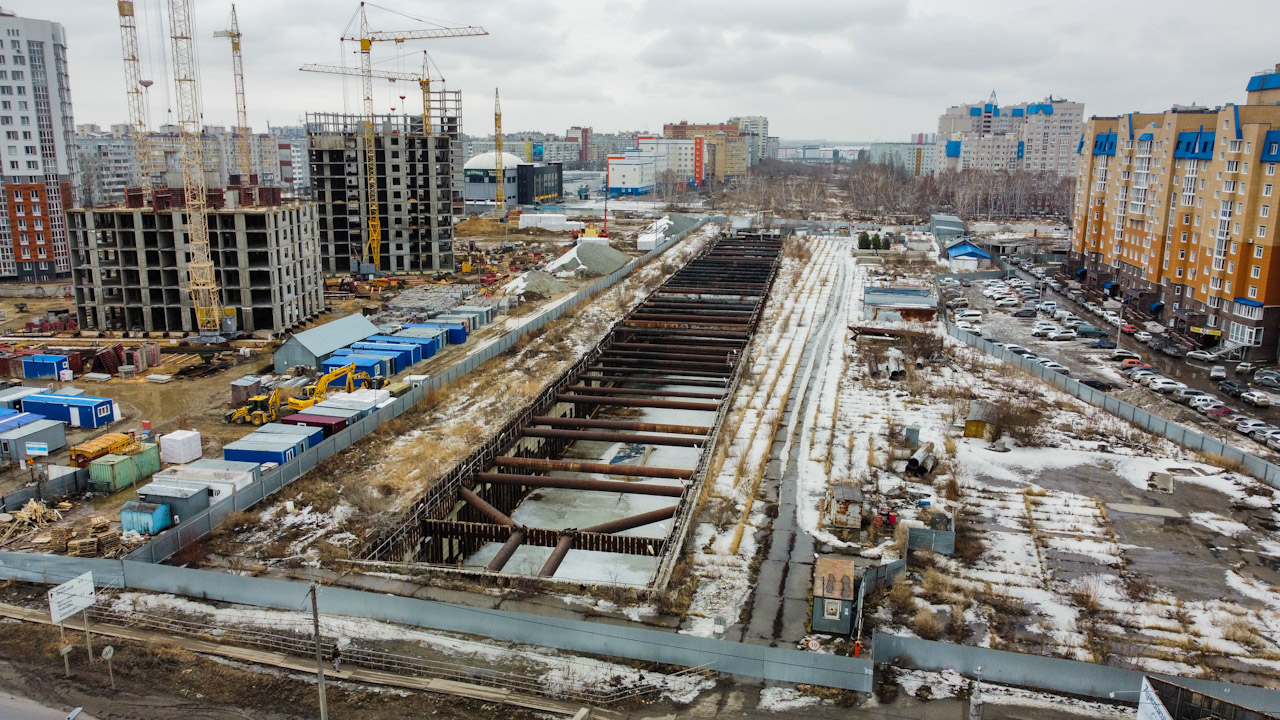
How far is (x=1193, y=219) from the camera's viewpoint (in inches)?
2040

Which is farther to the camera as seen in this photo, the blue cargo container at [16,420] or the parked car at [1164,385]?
the parked car at [1164,385]

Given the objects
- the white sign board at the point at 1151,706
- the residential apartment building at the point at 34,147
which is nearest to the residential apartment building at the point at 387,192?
the residential apartment building at the point at 34,147

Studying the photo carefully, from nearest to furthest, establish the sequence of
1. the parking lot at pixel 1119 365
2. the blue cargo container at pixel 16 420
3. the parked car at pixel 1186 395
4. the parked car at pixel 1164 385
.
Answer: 1. the blue cargo container at pixel 16 420
2. the parking lot at pixel 1119 365
3. the parked car at pixel 1186 395
4. the parked car at pixel 1164 385

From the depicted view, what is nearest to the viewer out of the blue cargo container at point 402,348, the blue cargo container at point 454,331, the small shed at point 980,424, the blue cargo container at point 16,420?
the blue cargo container at point 16,420

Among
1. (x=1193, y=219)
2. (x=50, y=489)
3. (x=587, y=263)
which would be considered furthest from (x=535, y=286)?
(x=1193, y=219)

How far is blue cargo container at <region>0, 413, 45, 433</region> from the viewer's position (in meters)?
30.3

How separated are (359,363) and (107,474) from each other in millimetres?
13214

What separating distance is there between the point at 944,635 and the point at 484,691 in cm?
1009

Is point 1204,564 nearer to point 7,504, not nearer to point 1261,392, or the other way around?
point 1261,392

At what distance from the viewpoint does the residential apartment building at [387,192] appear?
6912 cm

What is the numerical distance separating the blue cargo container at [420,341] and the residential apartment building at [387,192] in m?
27.1

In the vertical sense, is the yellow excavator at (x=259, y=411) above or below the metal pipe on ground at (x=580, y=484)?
above

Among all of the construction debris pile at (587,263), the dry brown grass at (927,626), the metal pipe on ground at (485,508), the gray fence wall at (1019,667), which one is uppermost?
the construction debris pile at (587,263)

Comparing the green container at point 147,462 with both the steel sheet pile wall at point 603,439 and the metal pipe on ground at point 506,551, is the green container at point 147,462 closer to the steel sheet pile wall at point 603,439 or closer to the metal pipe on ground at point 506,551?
the steel sheet pile wall at point 603,439
